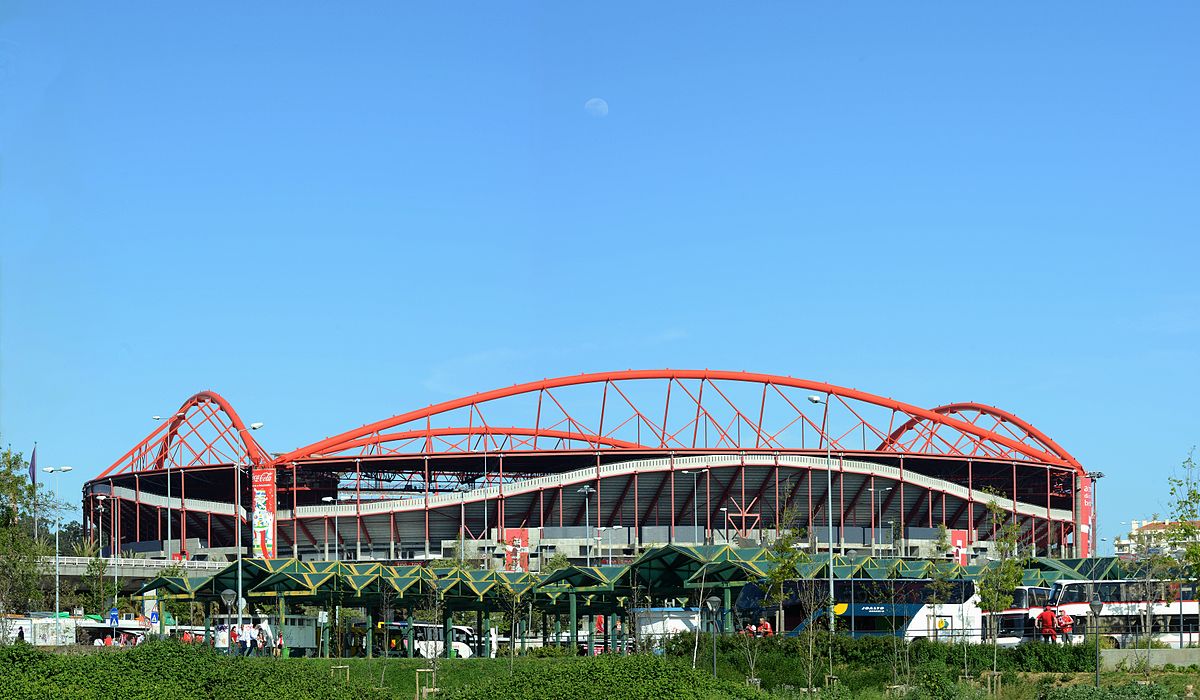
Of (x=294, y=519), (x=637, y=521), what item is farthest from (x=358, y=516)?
(x=637, y=521)

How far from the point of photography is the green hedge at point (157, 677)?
28.4 metres

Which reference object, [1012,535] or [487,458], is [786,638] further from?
[487,458]

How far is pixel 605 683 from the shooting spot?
27.0m

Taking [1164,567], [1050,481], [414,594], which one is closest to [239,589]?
[414,594]

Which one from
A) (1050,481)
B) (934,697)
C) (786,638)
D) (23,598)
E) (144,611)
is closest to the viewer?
(934,697)

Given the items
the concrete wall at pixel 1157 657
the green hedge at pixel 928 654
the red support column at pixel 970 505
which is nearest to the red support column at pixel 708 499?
the red support column at pixel 970 505

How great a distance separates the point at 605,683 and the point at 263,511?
93.8m

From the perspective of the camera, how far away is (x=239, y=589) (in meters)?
58.7

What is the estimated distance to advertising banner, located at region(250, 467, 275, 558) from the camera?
376 feet

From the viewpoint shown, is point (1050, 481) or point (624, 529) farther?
point (1050, 481)

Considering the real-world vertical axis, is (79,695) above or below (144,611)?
above

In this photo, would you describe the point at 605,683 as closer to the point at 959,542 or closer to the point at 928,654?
the point at 928,654

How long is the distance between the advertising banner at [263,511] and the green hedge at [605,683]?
3533 inches

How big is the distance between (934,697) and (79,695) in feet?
62.8
